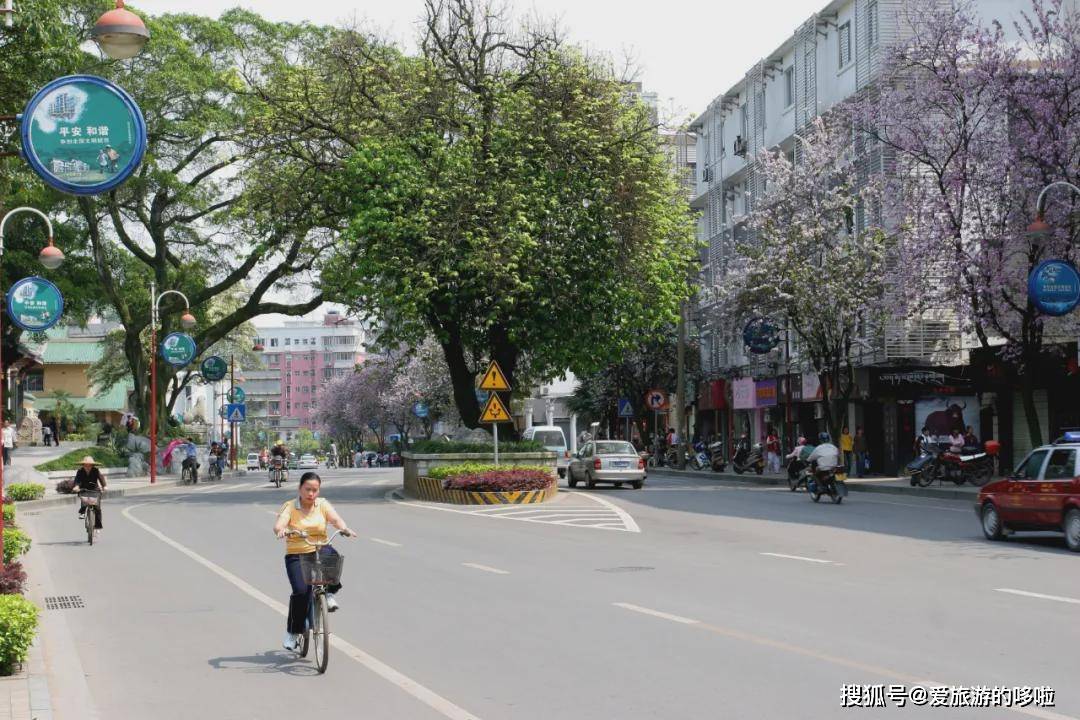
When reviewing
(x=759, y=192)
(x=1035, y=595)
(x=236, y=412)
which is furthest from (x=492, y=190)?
(x=236, y=412)

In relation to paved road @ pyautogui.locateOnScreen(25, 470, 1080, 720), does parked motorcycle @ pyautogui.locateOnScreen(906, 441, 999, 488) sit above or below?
above

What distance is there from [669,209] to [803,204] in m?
8.01

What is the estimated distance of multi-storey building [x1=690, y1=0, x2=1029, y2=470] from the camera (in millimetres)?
48688

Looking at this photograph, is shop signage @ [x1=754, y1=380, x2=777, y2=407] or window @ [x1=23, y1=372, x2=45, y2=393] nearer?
shop signage @ [x1=754, y1=380, x2=777, y2=407]

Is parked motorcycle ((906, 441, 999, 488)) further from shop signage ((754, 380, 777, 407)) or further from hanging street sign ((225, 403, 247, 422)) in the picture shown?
hanging street sign ((225, 403, 247, 422))

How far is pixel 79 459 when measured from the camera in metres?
57.3

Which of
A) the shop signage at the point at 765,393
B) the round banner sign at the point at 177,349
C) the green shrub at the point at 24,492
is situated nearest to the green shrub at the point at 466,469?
the green shrub at the point at 24,492

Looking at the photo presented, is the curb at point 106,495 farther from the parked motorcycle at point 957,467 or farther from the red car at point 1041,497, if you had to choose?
the parked motorcycle at point 957,467

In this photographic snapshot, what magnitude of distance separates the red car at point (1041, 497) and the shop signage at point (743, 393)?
1651 inches

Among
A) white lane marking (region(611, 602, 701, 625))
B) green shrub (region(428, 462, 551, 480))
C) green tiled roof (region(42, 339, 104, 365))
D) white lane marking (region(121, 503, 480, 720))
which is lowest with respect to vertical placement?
white lane marking (region(121, 503, 480, 720))

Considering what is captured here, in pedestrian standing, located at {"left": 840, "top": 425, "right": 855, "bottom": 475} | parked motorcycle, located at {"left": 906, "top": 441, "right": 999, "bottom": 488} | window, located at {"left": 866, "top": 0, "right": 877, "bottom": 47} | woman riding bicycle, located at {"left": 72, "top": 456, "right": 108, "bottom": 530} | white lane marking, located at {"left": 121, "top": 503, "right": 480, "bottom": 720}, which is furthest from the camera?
window, located at {"left": 866, "top": 0, "right": 877, "bottom": 47}

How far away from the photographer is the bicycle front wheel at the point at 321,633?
9.98 metres

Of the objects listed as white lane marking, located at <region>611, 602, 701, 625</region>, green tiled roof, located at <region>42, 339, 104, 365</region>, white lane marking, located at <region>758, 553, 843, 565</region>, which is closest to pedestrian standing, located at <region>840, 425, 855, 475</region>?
white lane marking, located at <region>758, 553, 843, 565</region>

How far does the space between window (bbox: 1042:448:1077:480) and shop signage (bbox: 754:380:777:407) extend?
4009 centimetres
